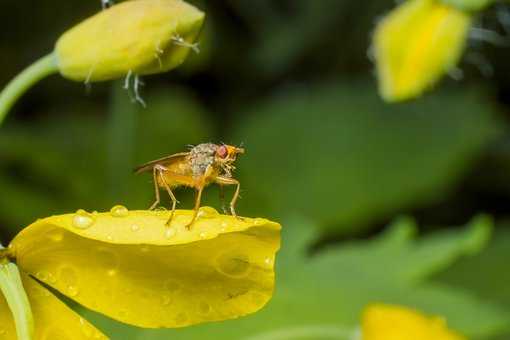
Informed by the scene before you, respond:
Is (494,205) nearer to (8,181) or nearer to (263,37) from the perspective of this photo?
(263,37)

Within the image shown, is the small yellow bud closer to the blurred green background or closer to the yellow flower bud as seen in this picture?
the yellow flower bud

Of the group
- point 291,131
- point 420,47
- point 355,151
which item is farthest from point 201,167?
point 291,131

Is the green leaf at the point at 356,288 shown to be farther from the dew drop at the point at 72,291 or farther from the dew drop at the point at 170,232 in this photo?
the dew drop at the point at 170,232

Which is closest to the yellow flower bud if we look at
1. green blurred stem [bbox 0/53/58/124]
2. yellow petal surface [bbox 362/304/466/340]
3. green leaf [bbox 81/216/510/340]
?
green leaf [bbox 81/216/510/340]

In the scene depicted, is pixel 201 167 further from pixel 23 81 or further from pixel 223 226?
pixel 23 81

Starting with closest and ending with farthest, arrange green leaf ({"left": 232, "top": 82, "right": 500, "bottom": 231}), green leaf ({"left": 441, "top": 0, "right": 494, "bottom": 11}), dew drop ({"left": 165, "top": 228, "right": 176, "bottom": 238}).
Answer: dew drop ({"left": 165, "top": 228, "right": 176, "bottom": 238}) < green leaf ({"left": 441, "top": 0, "right": 494, "bottom": 11}) < green leaf ({"left": 232, "top": 82, "right": 500, "bottom": 231})

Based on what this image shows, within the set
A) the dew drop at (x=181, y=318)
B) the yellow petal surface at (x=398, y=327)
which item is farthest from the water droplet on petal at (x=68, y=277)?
the yellow petal surface at (x=398, y=327)

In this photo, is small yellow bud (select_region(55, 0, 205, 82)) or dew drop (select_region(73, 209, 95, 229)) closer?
dew drop (select_region(73, 209, 95, 229))
